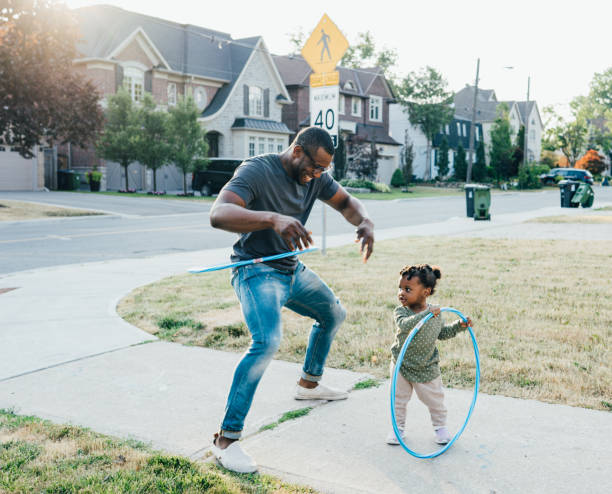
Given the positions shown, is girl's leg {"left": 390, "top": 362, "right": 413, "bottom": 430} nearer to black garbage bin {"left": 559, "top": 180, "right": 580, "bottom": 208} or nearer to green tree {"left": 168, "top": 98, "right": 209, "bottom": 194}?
black garbage bin {"left": 559, "top": 180, "right": 580, "bottom": 208}

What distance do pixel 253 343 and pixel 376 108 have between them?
53.2 meters

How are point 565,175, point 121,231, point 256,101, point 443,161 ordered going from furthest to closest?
point 443,161, point 565,175, point 256,101, point 121,231

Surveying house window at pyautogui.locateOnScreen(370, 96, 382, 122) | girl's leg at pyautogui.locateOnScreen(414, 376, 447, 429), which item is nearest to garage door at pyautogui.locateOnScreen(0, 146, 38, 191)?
house window at pyautogui.locateOnScreen(370, 96, 382, 122)

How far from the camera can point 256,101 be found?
143ft

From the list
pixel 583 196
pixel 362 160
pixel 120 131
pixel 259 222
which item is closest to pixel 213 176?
pixel 120 131

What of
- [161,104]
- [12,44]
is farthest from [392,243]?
[161,104]

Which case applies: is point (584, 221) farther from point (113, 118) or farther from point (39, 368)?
point (113, 118)

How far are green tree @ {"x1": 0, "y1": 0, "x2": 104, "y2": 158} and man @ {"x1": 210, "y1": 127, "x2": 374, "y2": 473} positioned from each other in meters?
21.3

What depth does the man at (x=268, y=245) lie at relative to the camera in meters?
3.30

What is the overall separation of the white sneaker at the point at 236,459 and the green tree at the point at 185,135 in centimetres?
2964

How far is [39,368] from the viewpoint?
521 centimetres

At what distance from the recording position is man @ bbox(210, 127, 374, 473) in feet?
10.8

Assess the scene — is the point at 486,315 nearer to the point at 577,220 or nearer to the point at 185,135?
the point at 577,220

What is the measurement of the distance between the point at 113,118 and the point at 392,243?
23.2 m
